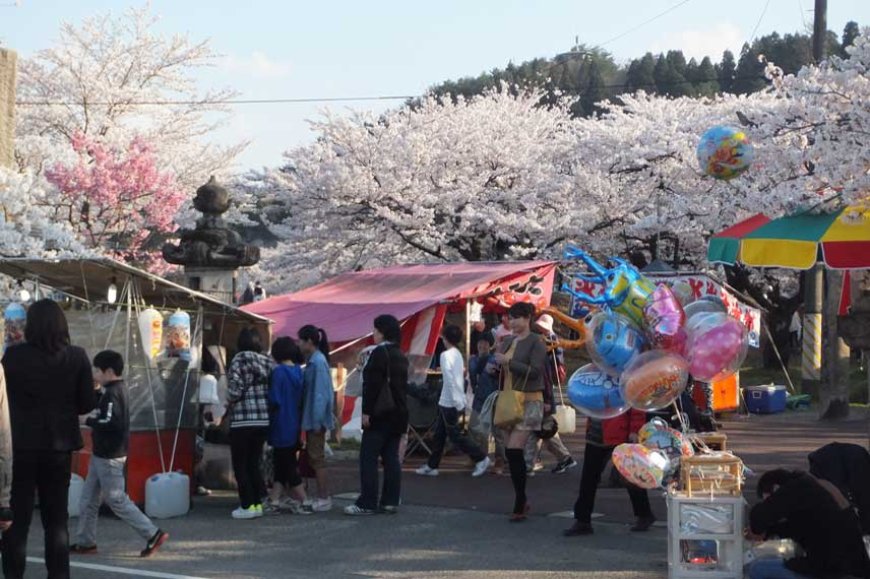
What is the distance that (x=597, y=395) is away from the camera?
8.38 meters

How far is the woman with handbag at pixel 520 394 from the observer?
9609 mm

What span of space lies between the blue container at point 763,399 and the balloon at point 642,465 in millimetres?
14127

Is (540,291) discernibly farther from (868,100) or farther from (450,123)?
(450,123)

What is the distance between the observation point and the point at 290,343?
10492 mm

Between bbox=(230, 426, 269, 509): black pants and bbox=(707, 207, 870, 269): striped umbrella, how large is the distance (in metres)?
4.36

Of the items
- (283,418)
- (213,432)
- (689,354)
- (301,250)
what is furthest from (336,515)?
(301,250)

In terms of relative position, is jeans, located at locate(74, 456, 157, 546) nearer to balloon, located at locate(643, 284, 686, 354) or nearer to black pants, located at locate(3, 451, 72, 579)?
black pants, located at locate(3, 451, 72, 579)

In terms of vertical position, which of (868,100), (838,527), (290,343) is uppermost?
(868,100)

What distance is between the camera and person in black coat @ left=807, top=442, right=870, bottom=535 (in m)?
6.87

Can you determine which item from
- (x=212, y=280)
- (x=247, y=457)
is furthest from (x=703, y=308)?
(x=212, y=280)

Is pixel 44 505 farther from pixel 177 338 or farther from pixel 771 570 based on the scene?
pixel 771 570

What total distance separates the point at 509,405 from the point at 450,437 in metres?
3.38

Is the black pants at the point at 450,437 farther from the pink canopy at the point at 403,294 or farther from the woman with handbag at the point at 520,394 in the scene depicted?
the woman with handbag at the point at 520,394

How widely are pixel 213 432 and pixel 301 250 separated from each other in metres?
16.7
